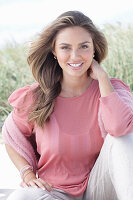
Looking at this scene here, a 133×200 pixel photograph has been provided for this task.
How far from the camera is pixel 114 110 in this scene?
6.73ft

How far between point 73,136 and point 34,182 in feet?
1.07

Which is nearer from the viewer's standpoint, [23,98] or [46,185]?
[46,185]

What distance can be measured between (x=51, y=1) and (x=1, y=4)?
4.22 meters

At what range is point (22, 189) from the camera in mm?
2076

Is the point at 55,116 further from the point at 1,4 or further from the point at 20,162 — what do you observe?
the point at 1,4

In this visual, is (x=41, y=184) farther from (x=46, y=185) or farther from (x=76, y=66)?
(x=76, y=66)

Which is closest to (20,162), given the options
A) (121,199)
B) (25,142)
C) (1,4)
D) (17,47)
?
(25,142)

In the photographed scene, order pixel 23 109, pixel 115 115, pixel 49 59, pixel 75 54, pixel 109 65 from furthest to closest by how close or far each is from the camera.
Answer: pixel 109 65 → pixel 49 59 → pixel 23 109 → pixel 75 54 → pixel 115 115

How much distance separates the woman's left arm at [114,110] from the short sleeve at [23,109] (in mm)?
439

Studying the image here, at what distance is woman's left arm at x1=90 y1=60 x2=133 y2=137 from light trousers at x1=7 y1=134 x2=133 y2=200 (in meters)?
0.05

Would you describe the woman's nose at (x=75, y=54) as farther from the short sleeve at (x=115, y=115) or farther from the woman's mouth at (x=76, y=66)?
the short sleeve at (x=115, y=115)

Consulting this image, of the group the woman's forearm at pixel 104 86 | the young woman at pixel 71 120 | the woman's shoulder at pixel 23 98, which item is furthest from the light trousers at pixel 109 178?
the woman's shoulder at pixel 23 98

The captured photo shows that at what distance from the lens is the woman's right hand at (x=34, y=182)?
2.10 meters

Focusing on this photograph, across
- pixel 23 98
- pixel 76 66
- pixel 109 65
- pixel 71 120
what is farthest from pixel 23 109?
pixel 109 65
